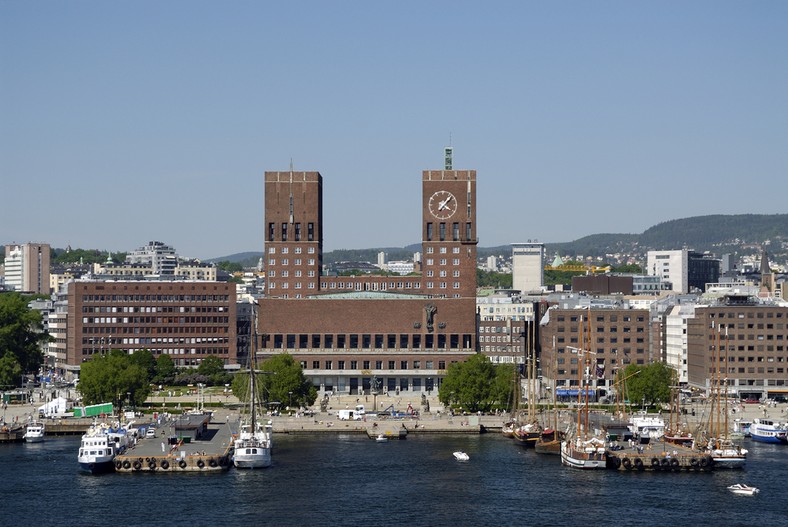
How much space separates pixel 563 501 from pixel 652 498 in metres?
8.37

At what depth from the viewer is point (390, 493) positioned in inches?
5231

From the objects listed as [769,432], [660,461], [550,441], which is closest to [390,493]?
[660,461]

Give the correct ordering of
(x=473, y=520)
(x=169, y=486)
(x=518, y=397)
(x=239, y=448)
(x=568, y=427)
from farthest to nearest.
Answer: (x=518, y=397)
(x=568, y=427)
(x=239, y=448)
(x=169, y=486)
(x=473, y=520)

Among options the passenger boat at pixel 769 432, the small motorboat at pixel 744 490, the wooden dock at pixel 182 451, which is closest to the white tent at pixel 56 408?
the wooden dock at pixel 182 451

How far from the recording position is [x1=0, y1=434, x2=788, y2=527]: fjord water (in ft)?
396

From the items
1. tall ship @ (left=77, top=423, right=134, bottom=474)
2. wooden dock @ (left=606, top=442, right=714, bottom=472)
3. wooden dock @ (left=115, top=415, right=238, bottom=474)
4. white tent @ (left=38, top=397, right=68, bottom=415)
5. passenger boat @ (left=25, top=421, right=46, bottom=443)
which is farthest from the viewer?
white tent @ (left=38, top=397, right=68, bottom=415)

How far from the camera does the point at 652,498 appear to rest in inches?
5153

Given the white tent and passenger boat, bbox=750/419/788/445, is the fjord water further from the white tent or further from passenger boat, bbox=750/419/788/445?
the white tent

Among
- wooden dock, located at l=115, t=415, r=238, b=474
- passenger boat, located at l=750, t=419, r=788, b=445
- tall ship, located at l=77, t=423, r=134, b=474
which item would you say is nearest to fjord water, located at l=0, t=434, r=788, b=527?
tall ship, located at l=77, t=423, r=134, b=474

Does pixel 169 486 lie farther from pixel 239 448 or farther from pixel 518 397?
pixel 518 397

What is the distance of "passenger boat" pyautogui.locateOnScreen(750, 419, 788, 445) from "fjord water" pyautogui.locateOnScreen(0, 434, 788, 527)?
51.9 ft

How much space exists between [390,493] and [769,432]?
2582 inches

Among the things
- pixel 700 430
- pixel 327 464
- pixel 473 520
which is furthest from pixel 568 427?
pixel 473 520

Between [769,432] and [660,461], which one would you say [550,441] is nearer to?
[660,461]
